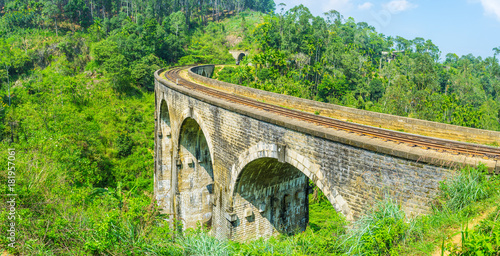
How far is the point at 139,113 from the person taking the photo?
1713 inches

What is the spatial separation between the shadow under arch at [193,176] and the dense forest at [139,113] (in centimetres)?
550

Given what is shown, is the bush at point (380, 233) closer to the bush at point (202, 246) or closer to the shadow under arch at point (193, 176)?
the bush at point (202, 246)

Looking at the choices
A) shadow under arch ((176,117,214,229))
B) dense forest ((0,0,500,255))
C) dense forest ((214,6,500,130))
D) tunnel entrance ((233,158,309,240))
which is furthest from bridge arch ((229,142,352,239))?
dense forest ((214,6,500,130))

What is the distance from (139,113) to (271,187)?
3200 centimetres

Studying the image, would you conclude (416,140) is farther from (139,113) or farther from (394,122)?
(139,113)

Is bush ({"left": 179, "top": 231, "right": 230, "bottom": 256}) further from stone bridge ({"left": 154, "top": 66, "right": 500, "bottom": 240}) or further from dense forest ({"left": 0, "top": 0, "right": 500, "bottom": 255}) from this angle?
stone bridge ({"left": 154, "top": 66, "right": 500, "bottom": 240})

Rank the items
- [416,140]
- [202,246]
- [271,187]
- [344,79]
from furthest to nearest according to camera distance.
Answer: [344,79], [271,187], [416,140], [202,246]

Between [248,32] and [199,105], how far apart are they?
7138 centimetres

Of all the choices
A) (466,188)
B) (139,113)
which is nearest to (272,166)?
(466,188)

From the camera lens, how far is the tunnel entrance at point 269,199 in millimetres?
14305

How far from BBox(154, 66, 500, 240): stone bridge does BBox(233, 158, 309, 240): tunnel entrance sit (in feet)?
0.16

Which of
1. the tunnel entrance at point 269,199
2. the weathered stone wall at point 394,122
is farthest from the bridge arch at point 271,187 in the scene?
the weathered stone wall at point 394,122

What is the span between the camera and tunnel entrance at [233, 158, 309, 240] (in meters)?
14.3

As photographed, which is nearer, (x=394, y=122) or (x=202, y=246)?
(x=202, y=246)
